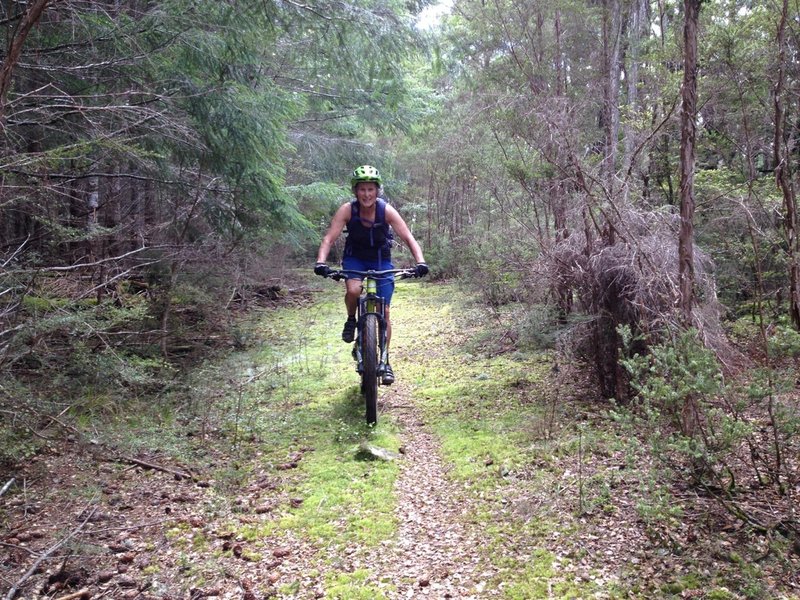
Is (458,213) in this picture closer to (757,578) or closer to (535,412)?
(535,412)

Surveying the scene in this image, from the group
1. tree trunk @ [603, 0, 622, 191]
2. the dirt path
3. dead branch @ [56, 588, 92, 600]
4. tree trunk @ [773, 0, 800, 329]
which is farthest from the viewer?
tree trunk @ [603, 0, 622, 191]

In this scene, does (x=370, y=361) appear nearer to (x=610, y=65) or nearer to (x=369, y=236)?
(x=369, y=236)

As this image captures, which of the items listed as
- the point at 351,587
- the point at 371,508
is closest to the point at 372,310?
the point at 371,508

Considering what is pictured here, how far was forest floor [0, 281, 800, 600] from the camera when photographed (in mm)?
2949

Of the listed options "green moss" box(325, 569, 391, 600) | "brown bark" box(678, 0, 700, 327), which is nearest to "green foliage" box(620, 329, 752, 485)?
"brown bark" box(678, 0, 700, 327)

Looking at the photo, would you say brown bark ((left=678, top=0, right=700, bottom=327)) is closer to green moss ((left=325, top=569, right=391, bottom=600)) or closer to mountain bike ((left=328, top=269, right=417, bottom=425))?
mountain bike ((left=328, top=269, right=417, bottom=425))

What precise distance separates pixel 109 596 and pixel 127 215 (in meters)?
5.87

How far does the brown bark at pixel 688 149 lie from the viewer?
358 cm

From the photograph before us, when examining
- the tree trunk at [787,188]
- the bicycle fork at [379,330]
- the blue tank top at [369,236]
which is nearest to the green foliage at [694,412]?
the tree trunk at [787,188]

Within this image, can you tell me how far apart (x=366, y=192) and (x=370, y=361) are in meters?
1.72

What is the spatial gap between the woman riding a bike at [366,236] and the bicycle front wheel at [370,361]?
0.70 ft

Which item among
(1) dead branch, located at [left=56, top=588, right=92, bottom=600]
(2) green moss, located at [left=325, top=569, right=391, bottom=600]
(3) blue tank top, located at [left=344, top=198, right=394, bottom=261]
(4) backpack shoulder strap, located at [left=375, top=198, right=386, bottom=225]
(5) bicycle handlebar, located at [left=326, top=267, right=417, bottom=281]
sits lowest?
(1) dead branch, located at [left=56, top=588, right=92, bottom=600]

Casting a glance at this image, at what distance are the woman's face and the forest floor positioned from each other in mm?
2299

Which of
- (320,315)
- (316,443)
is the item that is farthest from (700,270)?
(320,315)
